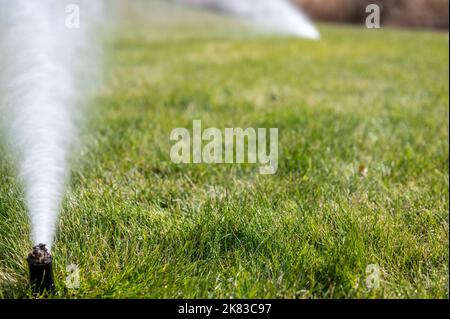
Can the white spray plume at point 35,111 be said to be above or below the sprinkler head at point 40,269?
above

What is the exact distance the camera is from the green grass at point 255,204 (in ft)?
5.55

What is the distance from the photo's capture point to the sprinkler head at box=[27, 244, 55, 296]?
4.87 ft

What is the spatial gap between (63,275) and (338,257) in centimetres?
97

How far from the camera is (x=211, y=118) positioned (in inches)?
148

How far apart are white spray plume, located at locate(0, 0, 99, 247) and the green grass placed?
77 millimetres

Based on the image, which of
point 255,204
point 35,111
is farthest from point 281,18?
point 255,204

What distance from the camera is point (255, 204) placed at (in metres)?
2.20

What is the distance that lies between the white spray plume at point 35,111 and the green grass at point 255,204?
0.08 metres

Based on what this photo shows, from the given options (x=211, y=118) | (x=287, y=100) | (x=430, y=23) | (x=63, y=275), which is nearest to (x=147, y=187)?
(x=63, y=275)

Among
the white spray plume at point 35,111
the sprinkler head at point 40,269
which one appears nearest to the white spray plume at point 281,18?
the white spray plume at point 35,111

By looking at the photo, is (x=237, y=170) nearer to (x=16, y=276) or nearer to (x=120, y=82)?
(x=16, y=276)

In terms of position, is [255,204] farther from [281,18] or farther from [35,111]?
[281,18]

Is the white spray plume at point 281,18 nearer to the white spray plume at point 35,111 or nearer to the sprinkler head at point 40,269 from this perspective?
the white spray plume at point 35,111

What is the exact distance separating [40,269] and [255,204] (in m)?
1.01
